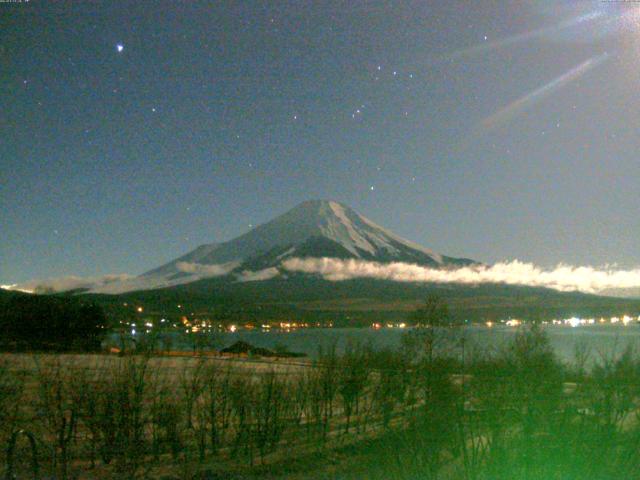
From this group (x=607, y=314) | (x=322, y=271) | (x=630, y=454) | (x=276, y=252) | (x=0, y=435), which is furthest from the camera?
(x=276, y=252)

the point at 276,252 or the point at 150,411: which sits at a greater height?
the point at 276,252

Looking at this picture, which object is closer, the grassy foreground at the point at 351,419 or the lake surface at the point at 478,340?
the grassy foreground at the point at 351,419

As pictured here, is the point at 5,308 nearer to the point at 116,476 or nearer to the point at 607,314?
the point at 116,476

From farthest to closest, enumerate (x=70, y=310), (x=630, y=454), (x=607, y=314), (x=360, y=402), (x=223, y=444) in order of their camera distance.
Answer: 1. (x=607, y=314)
2. (x=70, y=310)
3. (x=360, y=402)
4. (x=223, y=444)
5. (x=630, y=454)

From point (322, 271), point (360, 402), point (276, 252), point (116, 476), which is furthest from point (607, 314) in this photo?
point (276, 252)

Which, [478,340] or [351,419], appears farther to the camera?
[478,340]

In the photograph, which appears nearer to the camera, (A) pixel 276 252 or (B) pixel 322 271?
(B) pixel 322 271

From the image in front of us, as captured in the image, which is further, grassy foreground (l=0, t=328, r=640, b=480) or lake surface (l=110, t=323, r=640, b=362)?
lake surface (l=110, t=323, r=640, b=362)

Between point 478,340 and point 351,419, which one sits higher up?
point 478,340
